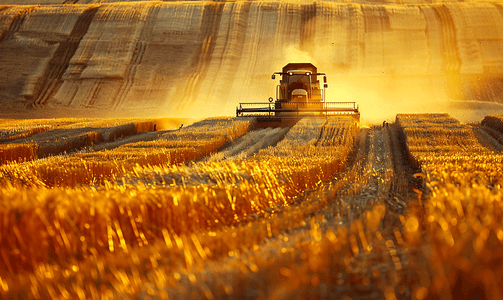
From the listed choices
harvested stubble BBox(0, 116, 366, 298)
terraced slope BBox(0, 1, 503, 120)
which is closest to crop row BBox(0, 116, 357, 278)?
harvested stubble BBox(0, 116, 366, 298)

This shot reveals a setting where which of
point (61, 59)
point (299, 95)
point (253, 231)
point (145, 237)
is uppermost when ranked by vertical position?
point (61, 59)

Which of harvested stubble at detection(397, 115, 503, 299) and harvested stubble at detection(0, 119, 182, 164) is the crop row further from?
harvested stubble at detection(0, 119, 182, 164)

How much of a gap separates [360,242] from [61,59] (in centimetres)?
4978

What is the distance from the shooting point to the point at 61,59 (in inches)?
1880

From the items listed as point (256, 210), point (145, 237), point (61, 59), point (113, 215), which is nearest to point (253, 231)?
point (145, 237)

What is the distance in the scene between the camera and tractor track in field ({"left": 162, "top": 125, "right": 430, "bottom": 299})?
10.0 feet

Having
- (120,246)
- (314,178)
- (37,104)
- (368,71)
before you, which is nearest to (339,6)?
(368,71)

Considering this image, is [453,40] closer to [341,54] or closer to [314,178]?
[341,54]

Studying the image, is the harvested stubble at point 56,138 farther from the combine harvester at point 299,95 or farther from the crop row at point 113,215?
the crop row at point 113,215

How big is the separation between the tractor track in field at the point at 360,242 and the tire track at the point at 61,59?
40196 mm

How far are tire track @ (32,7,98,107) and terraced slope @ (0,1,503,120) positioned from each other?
118 millimetres

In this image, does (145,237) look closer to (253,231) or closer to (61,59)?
(253,231)

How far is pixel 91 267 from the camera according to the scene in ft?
13.0

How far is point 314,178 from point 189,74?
38770 millimetres
